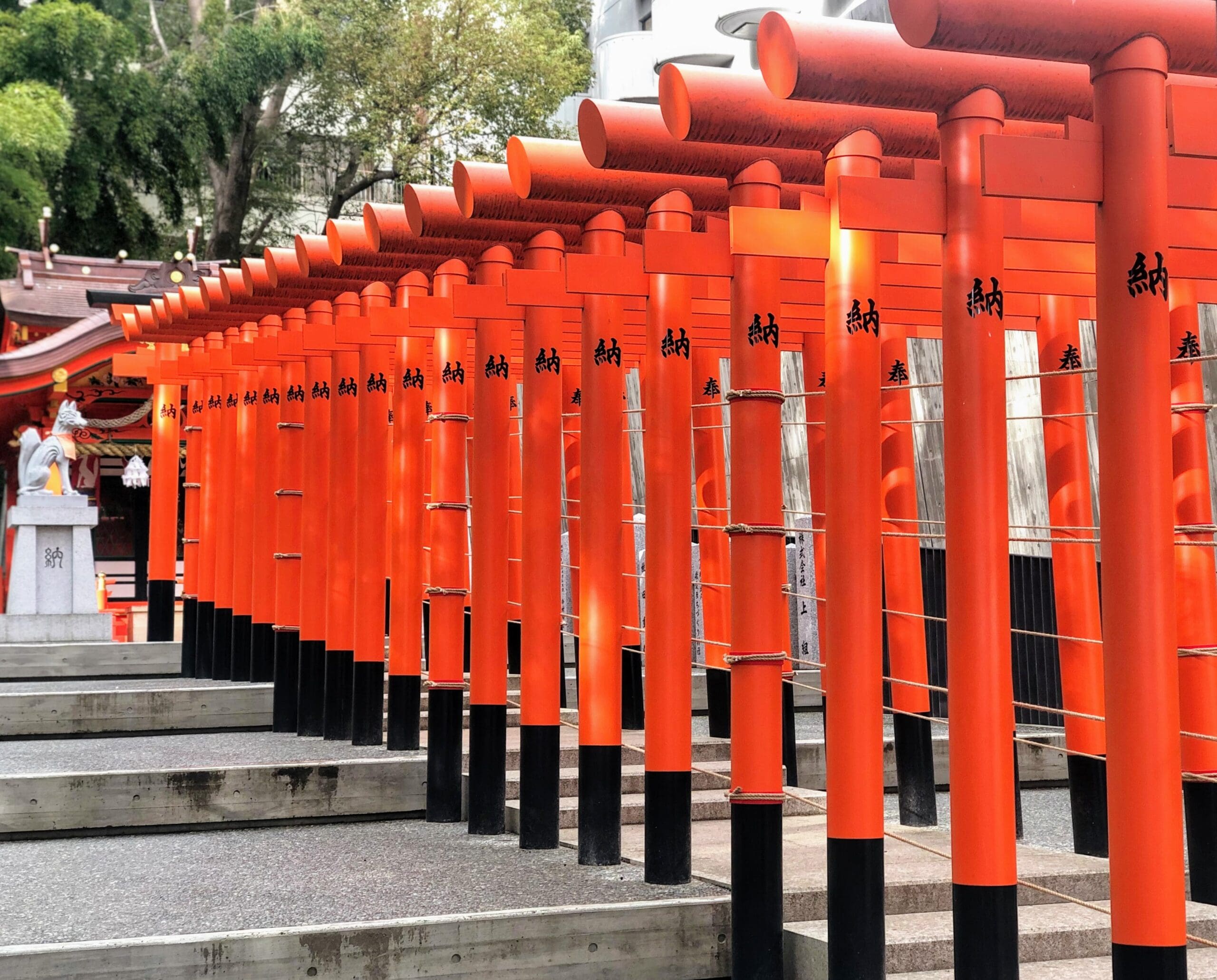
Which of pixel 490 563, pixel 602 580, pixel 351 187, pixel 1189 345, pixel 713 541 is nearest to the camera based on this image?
pixel 1189 345

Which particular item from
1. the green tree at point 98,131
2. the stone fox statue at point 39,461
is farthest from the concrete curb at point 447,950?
the green tree at point 98,131

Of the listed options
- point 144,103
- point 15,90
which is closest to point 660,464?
point 15,90

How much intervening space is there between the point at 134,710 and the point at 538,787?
11.2 feet

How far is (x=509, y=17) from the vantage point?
78.2ft

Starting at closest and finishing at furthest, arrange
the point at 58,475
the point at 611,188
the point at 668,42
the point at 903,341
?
the point at 611,188 → the point at 903,341 → the point at 58,475 → the point at 668,42

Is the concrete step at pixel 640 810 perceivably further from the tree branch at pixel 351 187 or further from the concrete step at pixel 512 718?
the tree branch at pixel 351 187

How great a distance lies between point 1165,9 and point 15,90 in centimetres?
2119

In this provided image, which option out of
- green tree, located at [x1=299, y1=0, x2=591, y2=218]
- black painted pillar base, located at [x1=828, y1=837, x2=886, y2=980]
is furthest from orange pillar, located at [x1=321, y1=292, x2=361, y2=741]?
green tree, located at [x1=299, y1=0, x2=591, y2=218]

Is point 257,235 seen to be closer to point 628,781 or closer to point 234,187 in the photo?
point 234,187

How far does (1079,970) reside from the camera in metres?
4.80

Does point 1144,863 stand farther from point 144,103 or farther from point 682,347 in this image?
point 144,103

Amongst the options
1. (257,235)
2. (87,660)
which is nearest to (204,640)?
(87,660)

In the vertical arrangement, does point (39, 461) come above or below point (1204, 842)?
above

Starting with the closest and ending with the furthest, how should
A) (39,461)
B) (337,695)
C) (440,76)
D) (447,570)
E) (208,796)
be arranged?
(208,796), (447,570), (337,695), (39,461), (440,76)
